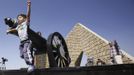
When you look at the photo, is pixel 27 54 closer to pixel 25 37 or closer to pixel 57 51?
pixel 25 37

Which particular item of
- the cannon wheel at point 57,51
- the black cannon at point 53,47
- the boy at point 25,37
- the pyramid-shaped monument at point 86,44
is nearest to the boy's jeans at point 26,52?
the boy at point 25,37

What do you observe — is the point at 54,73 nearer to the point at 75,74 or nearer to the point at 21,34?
the point at 75,74

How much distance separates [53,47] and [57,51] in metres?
0.24

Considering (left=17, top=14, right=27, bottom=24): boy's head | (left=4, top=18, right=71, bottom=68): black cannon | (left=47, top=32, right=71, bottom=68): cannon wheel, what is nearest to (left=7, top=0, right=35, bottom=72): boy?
(left=17, top=14, right=27, bottom=24): boy's head

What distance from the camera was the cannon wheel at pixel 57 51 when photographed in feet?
20.2

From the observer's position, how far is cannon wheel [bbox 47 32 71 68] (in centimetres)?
615

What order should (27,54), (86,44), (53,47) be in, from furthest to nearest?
1. (86,44)
2. (53,47)
3. (27,54)

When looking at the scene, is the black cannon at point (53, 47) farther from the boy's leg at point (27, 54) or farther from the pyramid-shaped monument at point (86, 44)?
the pyramid-shaped monument at point (86, 44)

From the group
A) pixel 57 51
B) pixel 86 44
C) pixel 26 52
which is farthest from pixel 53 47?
pixel 86 44

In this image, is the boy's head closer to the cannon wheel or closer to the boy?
the boy

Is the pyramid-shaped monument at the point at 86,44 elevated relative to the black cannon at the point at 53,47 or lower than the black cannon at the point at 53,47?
elevated

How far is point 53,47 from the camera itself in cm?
663

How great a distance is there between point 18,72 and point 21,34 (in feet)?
3.78

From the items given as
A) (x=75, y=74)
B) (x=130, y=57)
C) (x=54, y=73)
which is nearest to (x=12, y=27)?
(x=54, y=73)
